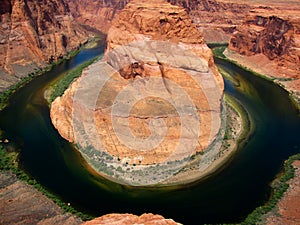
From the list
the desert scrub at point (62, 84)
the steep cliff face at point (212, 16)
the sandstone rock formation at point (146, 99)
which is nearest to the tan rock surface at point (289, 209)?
the sandstone rock formation at point (146, 99)

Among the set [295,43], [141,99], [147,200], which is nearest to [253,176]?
[147,200]

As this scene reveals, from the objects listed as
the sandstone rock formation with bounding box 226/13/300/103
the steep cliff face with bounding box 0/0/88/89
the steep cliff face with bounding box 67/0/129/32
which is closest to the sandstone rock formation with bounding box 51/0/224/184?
the steep cliff face with bounding box 0/0/88/89

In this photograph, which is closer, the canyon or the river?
the river

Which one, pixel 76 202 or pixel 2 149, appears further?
pixel 2 149

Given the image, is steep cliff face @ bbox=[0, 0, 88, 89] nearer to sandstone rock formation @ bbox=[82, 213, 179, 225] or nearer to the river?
the river

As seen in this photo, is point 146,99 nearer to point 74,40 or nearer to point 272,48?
A: point 272,48

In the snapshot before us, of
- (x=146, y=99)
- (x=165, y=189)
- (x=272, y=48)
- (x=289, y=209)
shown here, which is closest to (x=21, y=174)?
(x=165, y=189)

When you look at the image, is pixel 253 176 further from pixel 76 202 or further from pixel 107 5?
pixel 107 5
